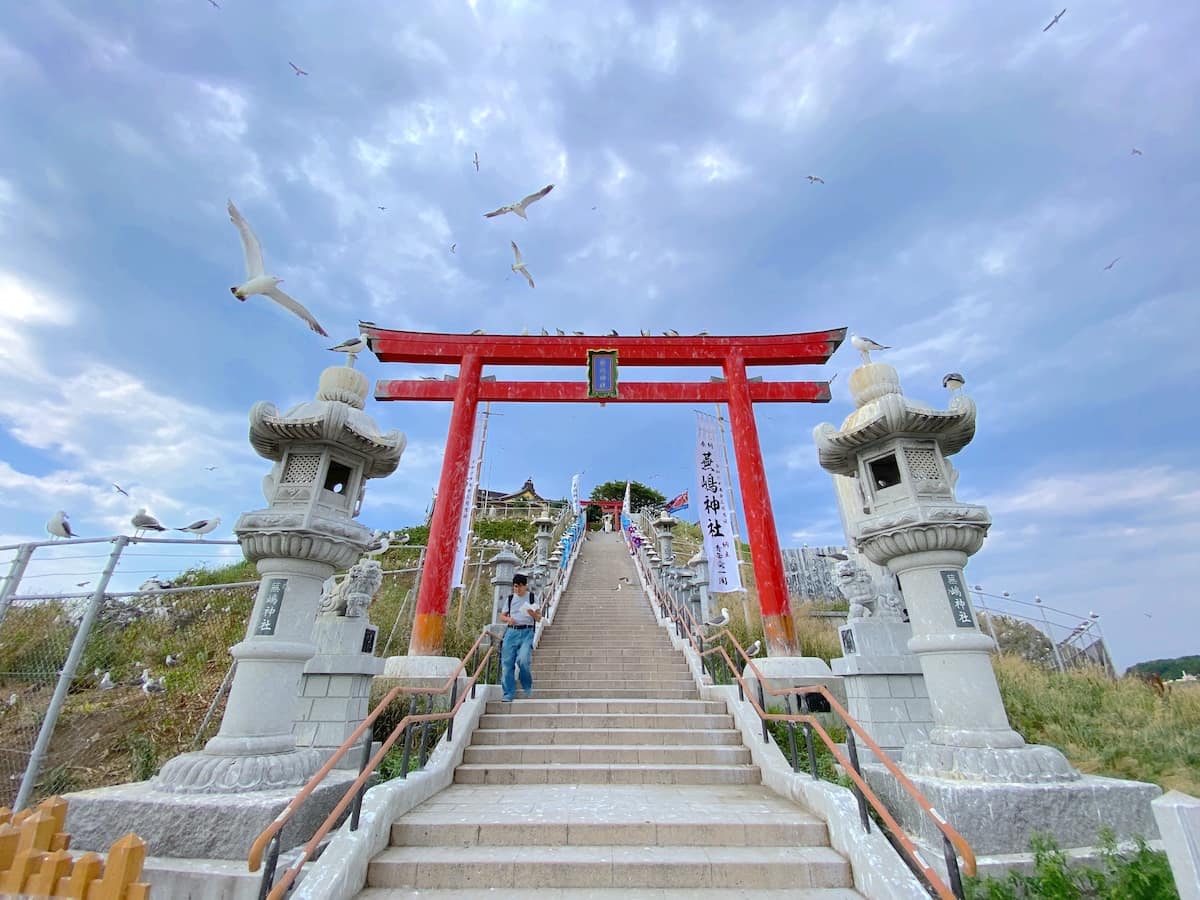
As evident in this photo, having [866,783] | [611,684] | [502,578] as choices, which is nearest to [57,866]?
[866,783]

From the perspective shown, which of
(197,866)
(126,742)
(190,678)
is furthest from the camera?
(190,678)

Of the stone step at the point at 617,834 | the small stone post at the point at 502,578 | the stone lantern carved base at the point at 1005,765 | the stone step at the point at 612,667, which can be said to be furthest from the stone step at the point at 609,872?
the small stone post at the point at 502,578

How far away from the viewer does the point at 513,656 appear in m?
7.06

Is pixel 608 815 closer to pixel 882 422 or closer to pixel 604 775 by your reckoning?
pixel 604 775

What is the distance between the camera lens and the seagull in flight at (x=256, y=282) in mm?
5539

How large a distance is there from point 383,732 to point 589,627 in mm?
5356

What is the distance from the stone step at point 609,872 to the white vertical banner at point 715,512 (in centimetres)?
670

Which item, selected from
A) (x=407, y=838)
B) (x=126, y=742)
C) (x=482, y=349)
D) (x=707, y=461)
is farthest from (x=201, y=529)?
(x=707, y=461)

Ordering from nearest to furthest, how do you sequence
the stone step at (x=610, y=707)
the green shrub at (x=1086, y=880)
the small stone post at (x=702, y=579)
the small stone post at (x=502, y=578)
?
the green shrub at (x=1086, y=880), the stone step at (x=610, y=707), the small stone post at (x=502, y=578), the small stone post at (x=702, y=579)

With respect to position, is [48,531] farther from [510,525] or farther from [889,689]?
[510,525]

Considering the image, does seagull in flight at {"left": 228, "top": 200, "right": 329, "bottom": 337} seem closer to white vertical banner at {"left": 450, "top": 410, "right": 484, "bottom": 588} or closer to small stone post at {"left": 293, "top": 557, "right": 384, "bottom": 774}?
small stone post at {"left": 293, "top": 557, "right": 384, "bottom": 774}

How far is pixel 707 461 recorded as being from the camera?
12.0 m

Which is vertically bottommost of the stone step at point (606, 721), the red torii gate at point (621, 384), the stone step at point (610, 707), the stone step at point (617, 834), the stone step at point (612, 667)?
the stone step at point (617, 834)

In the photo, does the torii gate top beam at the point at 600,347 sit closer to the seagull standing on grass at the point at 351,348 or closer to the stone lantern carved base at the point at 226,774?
the seagull standing on grass at the point at 351,348
